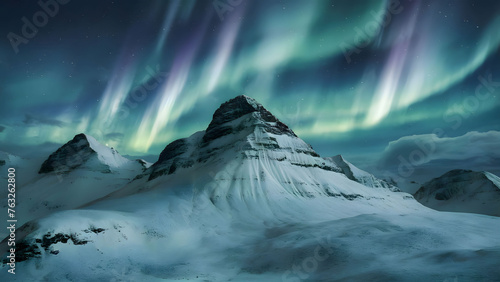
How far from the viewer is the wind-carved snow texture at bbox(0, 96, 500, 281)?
27.9 metres

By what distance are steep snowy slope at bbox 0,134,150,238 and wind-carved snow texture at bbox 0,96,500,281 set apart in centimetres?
5846

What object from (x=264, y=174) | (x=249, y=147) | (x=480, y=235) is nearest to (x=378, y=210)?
(x=264, y=174)

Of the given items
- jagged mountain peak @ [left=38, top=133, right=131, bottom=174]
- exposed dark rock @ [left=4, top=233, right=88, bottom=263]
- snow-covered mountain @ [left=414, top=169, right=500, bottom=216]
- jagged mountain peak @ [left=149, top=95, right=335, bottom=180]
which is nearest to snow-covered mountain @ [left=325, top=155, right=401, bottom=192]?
jagged mountain peak @ [left=149, top=95, right=335, bottom=180]

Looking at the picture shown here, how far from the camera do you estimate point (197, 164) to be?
91375 millimetres

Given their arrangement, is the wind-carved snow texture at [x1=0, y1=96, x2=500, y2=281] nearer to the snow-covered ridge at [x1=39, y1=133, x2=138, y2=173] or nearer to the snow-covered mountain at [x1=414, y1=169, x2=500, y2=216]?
the snow-covered ridge at [x1=39, y1=133, x2=138, y2=173]

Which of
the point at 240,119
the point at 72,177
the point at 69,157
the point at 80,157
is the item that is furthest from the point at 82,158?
the point at 240,119

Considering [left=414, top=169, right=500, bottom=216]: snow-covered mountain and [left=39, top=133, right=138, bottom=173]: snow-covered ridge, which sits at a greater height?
[left=39, top=133, right=138, bottom=173]: snow-covered ridge

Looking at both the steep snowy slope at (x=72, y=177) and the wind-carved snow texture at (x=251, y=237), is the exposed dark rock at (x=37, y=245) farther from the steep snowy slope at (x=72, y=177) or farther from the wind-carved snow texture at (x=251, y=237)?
the steep snowy slope at (x=72, y=177)

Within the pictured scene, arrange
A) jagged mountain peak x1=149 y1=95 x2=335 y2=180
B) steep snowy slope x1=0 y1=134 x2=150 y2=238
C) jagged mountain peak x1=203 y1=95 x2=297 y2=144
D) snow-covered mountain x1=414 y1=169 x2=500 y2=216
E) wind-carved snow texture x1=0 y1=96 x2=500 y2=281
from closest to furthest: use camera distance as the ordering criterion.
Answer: wind-carved snow texture x1=0 y1=96 x2=500 y2=281 → jagged mountain peak x1=149 y1=95 x2=335 y2=180 → jagged mountain peak x1=203 y1=95 x2=297 y2=144 → steep snowy slope x1=0 y1=134 x2=150 y2=238 → snow-covered mountain x1=414 y1=169 x2=500 y2=216

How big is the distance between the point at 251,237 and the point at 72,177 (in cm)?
11156

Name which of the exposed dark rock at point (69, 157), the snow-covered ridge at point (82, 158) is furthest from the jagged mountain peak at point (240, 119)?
the exposed dark rock at point (69, 157)

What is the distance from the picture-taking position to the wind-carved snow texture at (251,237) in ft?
91.5

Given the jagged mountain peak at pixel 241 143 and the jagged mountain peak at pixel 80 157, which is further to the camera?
the jagged mountain peak at pixel 80 157

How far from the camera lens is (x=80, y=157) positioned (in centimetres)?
14538
